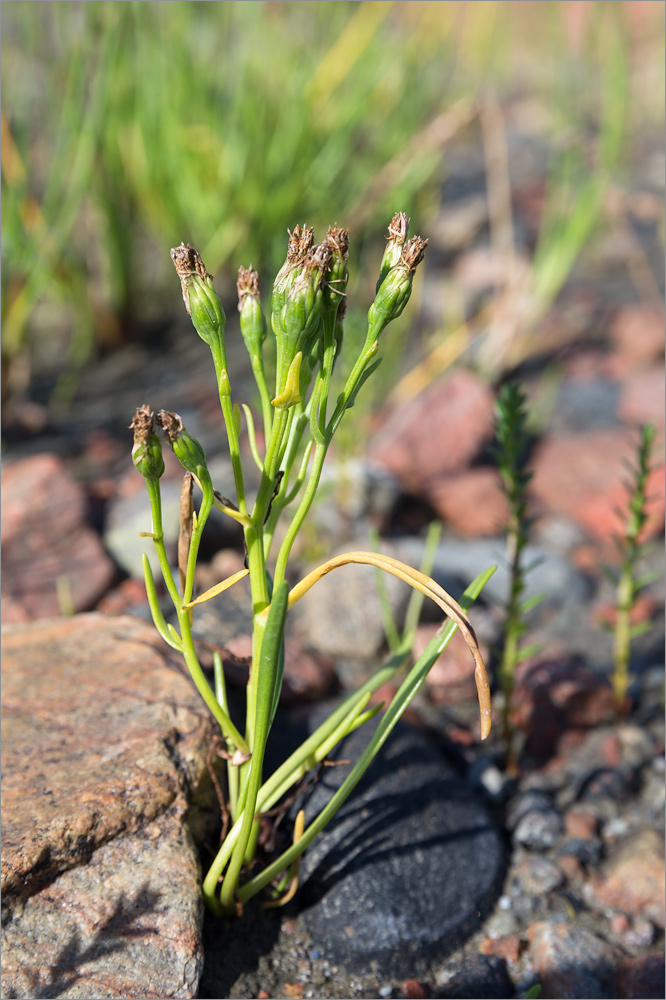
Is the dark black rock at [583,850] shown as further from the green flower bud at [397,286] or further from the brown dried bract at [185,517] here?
the green flower bud at [397,286]

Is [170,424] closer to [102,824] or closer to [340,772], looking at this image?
[102,824]

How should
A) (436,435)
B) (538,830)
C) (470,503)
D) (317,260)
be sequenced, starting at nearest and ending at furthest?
(317,260) → (538,830) → (470,503) → (436,435)

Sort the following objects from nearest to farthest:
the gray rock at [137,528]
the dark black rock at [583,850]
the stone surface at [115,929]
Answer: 1. the stone surface at [115,929]
2. the dark black rock at [583,850]
3. the gray rock at [137,528]

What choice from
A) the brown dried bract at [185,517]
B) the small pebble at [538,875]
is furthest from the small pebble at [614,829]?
the brown dried bract at [185,517]

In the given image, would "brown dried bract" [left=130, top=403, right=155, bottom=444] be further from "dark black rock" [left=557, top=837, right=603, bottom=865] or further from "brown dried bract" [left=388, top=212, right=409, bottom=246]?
"dark black rock" [left=557, top=837, right=603, bottom=865]

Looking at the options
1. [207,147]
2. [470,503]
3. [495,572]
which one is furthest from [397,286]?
[207,147]

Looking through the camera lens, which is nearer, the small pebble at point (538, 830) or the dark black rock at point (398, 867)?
the dark black rock at point (398, 867)

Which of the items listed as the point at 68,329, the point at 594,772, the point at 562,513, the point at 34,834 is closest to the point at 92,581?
the point at 34,834
